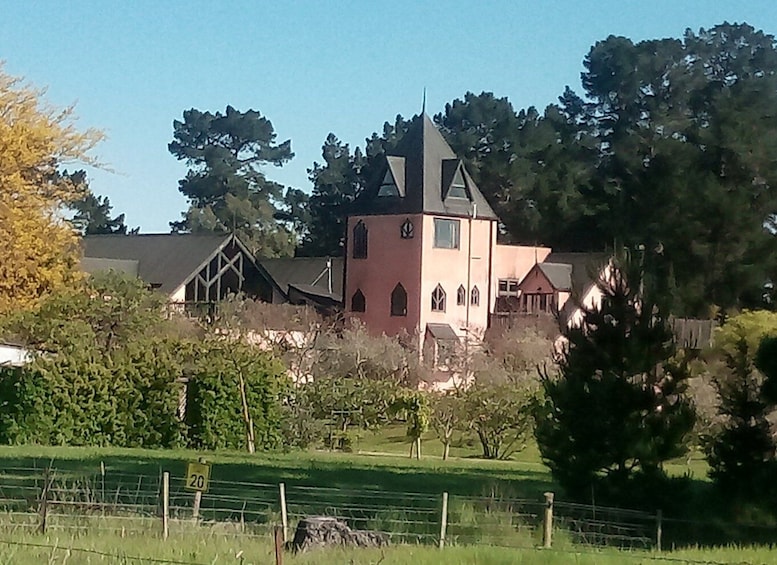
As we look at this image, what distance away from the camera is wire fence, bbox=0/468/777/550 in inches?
550

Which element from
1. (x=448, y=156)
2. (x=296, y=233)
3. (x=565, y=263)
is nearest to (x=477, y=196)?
(x=448, y=156)

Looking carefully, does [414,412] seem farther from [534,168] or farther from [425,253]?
[534,168]

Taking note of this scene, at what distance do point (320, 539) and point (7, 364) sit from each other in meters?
21.8

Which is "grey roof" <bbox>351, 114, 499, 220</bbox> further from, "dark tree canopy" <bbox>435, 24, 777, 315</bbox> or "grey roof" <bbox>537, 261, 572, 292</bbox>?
"dark tree canopy" <bbox>435, 24, 777, 315</bbox>

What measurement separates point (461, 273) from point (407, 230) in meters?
3.28

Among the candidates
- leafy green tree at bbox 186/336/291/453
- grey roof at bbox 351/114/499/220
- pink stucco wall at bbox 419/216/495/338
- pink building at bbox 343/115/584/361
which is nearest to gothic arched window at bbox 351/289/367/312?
pink building at bbox 343/115/584/361

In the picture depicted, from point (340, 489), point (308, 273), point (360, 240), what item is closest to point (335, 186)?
point (308, 273)

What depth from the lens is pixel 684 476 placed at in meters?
20.9

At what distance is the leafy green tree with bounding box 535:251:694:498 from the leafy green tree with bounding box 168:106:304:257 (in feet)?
199

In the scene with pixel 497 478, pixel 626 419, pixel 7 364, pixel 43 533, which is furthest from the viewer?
pixel 7 364

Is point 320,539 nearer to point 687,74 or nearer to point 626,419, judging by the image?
point 626,419

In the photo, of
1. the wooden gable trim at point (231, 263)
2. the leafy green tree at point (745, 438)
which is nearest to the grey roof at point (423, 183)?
the wooden gable trim at point (231, 263)

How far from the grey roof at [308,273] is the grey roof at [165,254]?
8.70 m

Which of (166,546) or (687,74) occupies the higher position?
(687,74)
